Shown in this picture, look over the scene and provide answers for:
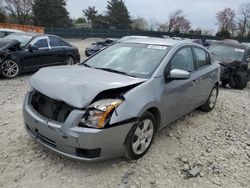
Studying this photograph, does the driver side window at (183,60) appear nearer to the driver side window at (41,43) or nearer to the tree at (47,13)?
the driver side window at (41,43)

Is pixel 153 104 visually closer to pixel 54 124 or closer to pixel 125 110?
pixel 125 110

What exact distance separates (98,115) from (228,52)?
8085 mm

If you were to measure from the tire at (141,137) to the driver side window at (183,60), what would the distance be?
3.29 ft

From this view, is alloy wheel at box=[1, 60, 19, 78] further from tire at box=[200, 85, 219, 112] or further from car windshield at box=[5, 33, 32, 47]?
tire at box=[200, 85, 219, 112]

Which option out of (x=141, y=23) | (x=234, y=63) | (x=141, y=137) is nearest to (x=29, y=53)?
(x=141, y=137)

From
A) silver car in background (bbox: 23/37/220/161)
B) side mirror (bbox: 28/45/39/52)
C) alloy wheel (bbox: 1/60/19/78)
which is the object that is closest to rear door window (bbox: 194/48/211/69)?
silver car in background (bbox: 23/37/220/161)

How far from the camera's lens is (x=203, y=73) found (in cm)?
498

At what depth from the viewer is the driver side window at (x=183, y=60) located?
412 cm

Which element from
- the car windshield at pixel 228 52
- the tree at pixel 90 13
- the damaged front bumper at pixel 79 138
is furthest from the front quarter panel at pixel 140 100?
the tree at pixel 90 13

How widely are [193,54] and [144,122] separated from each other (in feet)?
6.68

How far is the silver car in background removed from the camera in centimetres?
292

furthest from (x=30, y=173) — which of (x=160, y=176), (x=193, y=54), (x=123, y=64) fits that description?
(x=193, y=54)

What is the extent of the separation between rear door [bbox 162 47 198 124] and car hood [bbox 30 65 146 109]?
61 cm

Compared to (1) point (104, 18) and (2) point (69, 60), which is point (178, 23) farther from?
(2) point (69, 60)
